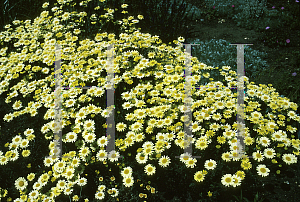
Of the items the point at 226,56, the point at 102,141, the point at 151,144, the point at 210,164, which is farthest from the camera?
the point at 226,56

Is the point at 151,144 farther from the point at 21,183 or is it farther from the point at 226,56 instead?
the point at 226,56

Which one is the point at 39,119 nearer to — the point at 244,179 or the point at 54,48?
the point at 54,48

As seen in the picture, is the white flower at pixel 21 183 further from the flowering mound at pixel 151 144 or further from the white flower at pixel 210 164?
the white flower at pixel 210 164

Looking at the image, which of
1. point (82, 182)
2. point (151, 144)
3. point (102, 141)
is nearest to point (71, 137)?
point (102, 141)

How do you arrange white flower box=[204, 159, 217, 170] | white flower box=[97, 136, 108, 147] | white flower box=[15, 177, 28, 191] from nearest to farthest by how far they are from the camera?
white flower box=[204, 159, 217, 170], white flower box=[15, 177, 28, 191], white flower box=[97, 136, 108, 147]

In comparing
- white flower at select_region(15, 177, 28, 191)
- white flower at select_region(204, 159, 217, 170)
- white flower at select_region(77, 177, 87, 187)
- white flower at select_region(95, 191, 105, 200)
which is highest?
white flower at select_region(204, 159, 217, 170)

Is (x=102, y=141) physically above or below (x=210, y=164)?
above

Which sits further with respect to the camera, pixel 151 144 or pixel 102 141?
pixel 102 141

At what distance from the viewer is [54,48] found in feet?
15.4

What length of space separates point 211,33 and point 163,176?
4588 mm

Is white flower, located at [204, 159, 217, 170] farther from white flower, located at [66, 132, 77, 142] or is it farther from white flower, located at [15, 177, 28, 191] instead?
white flower, located at [15, 177, 28, 191]

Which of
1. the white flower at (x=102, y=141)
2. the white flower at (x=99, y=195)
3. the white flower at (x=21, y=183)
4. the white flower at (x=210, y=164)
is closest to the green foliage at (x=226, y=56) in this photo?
the white flower at (x=210, y=164)

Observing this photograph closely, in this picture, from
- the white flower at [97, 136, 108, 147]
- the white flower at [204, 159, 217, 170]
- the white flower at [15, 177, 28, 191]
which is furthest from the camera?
the white flower at [97, 136, 108, 147]

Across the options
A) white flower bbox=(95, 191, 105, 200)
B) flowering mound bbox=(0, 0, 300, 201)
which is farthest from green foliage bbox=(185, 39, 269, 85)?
white flower bbox=(95, 191, 105, 200)
